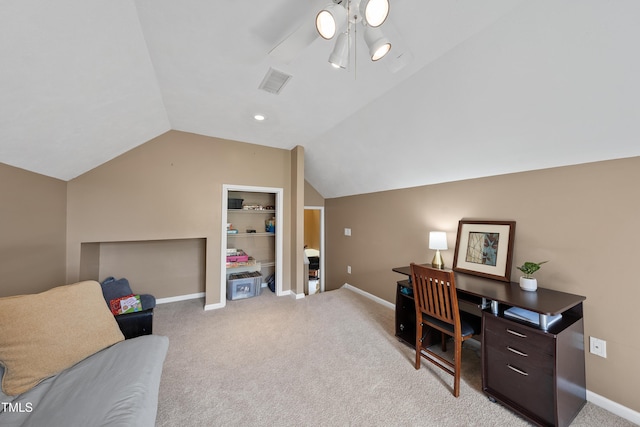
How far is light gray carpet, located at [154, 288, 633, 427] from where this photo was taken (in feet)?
5.17

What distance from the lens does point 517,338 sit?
1.60 metres

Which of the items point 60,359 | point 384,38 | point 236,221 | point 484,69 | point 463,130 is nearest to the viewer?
point 384,38

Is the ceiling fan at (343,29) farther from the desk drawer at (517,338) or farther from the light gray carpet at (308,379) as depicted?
the light gray carpet at (308,379)

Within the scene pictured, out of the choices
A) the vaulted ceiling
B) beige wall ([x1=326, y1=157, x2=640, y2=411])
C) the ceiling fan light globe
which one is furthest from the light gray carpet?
the ceiling fan light globe

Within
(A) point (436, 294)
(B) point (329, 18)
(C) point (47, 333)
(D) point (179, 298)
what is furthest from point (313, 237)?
(B) point (329, 18)

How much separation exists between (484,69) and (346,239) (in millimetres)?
3292

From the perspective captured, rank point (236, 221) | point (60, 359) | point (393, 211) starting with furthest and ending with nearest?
1. point (236, 221)
2. point (393, 211)
3. point (60, 359)

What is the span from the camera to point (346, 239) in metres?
4.49

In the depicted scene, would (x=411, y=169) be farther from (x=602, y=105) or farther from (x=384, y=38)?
(x=384, y=38)

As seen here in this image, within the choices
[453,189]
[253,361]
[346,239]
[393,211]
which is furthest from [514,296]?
[346,239]

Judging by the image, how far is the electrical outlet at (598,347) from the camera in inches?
65.7

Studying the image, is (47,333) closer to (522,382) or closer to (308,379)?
(308,379)

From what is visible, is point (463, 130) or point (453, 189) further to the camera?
point (453, 189)

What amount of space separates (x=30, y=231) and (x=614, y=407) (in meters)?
4.81
